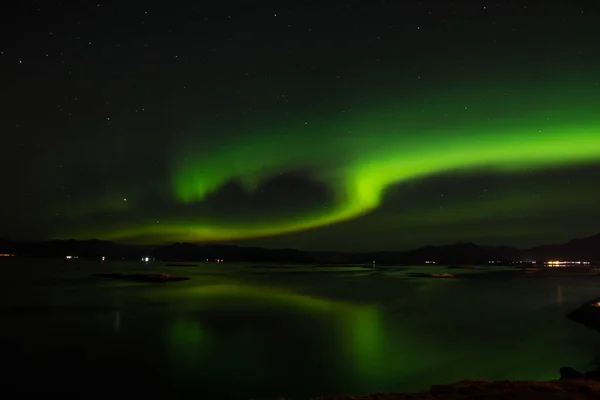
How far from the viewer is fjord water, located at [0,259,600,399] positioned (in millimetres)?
18844

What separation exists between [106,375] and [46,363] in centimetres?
400

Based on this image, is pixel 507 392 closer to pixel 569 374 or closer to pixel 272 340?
pixel 569 374

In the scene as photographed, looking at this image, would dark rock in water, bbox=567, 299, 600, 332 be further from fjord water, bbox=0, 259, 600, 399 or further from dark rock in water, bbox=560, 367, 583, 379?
dark rock in water, bbox=560, 367, 583, 379

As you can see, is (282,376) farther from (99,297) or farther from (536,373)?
(99,297)

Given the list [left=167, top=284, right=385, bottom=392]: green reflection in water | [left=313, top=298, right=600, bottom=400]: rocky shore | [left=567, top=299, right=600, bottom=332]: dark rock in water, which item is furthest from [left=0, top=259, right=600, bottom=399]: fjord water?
[left=313, top=298, right=600, bottom=400]: rocky shore

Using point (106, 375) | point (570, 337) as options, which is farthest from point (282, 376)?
point (570, 337)

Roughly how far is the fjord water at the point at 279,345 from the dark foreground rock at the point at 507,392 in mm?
6441

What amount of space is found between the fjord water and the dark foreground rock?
644 cm

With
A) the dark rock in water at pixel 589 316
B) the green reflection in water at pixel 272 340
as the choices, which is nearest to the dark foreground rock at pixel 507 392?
the green reflection in water at pixel 272 340

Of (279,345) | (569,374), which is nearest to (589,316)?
(569,374)

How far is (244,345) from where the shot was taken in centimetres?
2638

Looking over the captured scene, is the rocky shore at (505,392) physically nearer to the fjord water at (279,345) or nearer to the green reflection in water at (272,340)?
the fjord water at (279,345)

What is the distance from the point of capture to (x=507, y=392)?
429 inches

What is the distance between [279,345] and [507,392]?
657 inches
